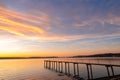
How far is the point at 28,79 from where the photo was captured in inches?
1446

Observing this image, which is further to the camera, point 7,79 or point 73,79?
point 7,79

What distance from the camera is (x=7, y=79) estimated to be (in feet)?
125

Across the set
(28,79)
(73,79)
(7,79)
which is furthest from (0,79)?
(73,79)

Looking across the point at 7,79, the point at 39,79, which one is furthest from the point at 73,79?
the point at 7,79

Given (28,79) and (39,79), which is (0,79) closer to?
(28,79)

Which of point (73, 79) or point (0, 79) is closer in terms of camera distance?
point (73, 79)

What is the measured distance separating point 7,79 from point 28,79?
6653 millimetres

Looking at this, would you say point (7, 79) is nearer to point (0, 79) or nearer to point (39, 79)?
point (0, 79)

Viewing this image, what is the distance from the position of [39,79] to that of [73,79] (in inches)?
368

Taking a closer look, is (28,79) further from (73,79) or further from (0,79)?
(73,79)

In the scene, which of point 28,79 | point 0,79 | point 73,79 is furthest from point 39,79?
point 0,79

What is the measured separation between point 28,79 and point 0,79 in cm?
860

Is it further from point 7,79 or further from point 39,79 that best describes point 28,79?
point 7,79

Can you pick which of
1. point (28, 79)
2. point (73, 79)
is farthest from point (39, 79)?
point (73, 79)
